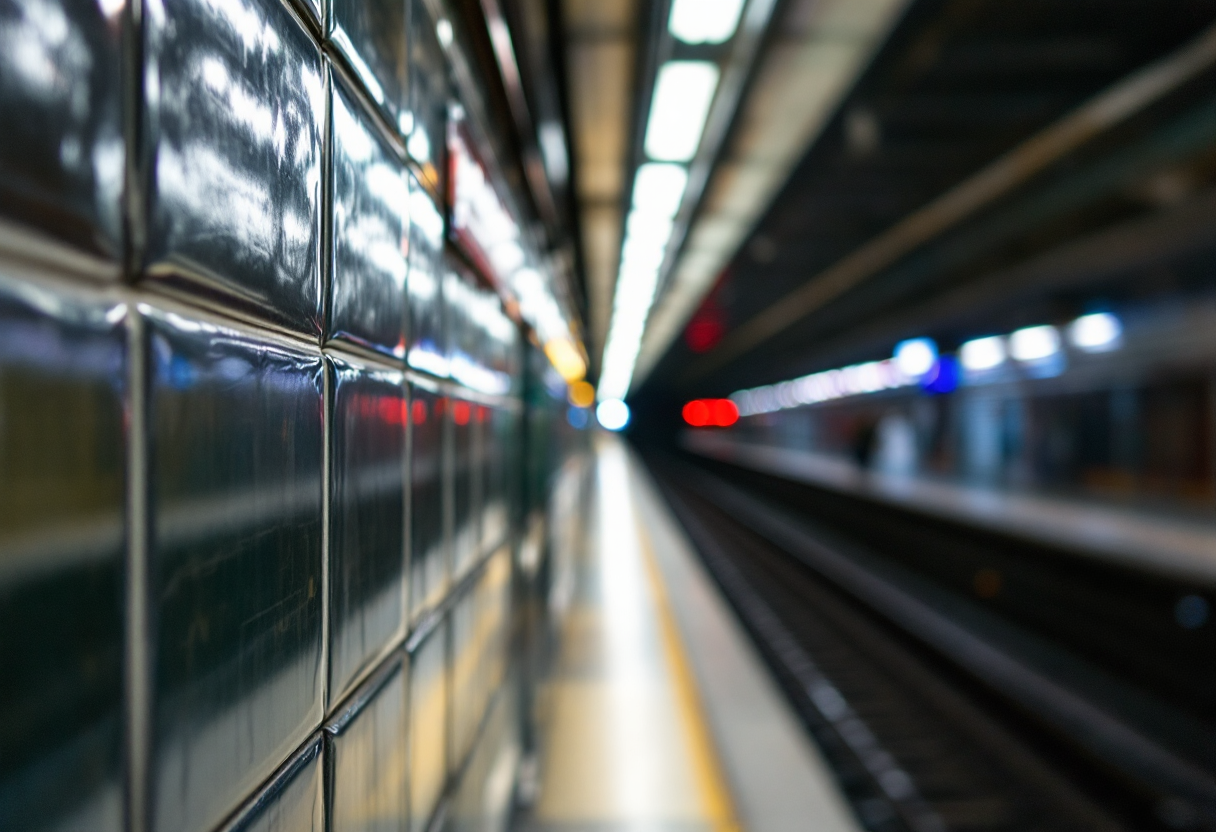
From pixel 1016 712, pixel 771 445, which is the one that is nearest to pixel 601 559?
pixel 1016 712

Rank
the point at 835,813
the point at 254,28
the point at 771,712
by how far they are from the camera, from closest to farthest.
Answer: the point at 254,28 → the point at 835,813 → the point at 771,712

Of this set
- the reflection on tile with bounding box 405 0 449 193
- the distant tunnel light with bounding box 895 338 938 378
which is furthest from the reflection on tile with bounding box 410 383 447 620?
the distant tunnel light with bounding box 895 338 938 378

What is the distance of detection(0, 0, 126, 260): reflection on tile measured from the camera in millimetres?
471

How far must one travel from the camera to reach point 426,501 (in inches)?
69.1

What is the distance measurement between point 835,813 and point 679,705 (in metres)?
1.56

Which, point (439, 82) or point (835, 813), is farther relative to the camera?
point (835, 813)

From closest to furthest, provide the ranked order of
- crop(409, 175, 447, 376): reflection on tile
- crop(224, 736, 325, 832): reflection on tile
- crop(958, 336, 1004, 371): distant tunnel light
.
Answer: crop(224, 736, 325, 832): reflection on tile < crop(409, 175, 447, 376): reflection on tile < crop(958, 336, 1004, 371): distant tunnel light

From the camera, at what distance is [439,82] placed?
6.19 feet

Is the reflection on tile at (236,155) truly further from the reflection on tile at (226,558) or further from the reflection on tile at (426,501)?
the reflection on tile at (426,501)

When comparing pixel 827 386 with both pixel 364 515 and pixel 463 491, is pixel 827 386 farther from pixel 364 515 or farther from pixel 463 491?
pixel 364 515

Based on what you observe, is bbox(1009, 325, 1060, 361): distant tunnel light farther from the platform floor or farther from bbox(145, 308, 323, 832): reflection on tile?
bbox(145, 308, 323, 832): reflection on tile

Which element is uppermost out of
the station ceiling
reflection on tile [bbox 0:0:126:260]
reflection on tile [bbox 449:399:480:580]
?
the station ceiling

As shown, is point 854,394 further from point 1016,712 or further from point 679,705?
point 679,705

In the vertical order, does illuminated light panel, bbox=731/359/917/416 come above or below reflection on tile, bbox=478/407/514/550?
above
